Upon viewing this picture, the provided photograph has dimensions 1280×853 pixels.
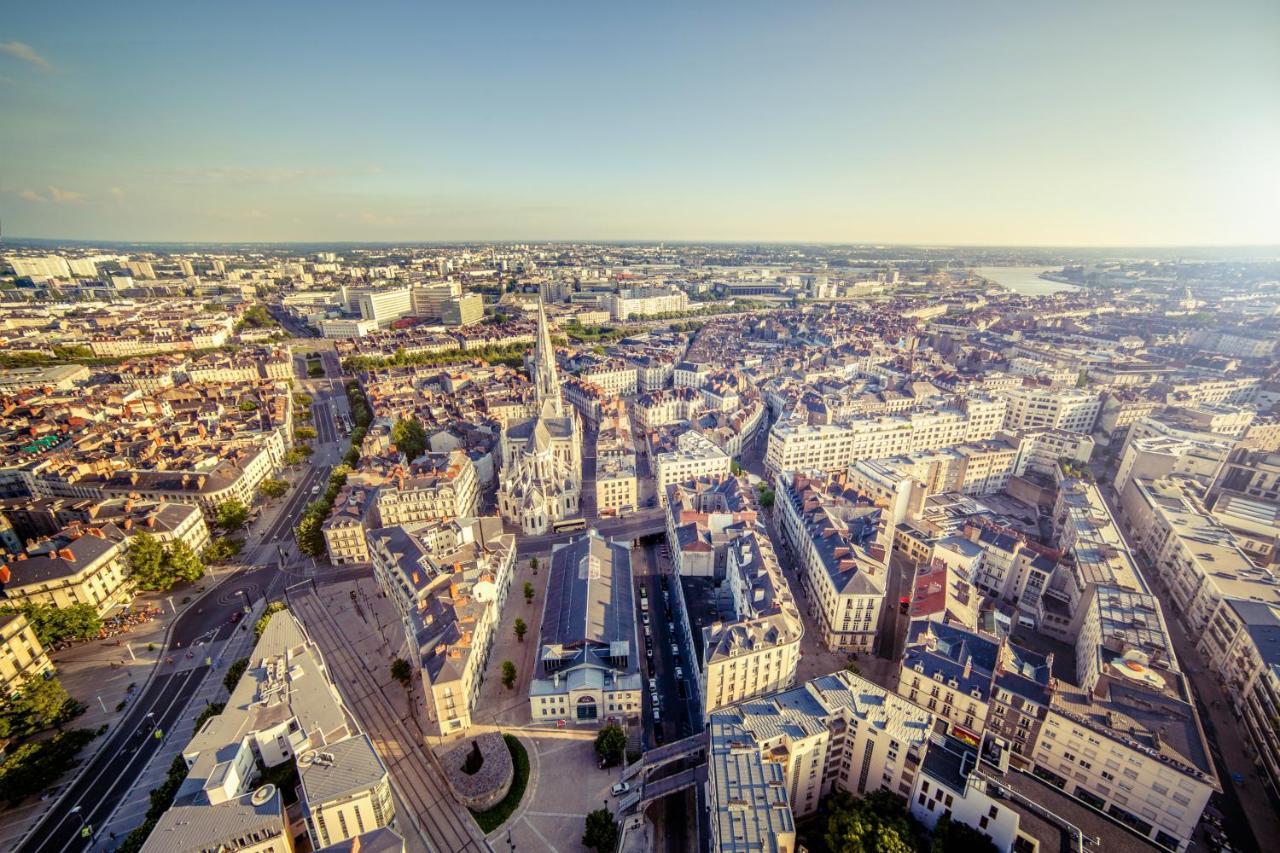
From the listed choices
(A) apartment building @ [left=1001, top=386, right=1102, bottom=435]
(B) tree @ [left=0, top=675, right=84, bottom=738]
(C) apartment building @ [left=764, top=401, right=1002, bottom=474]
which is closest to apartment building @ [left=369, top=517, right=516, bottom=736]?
(B) tree @ [left=0, top=675, right=84, bottom=738]

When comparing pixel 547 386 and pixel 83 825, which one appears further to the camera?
pixel 547 386

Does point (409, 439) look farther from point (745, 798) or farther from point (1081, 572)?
point (1081, 572)

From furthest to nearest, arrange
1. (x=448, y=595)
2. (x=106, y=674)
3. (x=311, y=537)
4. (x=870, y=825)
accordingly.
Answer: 1. (x=311, y=537)
2. (x=448, y=595)
3. (x=106, y=674)
4. (x=870, y=825)

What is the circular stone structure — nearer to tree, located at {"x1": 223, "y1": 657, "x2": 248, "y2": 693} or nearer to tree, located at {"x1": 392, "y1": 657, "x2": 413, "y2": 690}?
tree, located at {"x1": 392, "y1": 657, "x2": 413, "y2": 690}

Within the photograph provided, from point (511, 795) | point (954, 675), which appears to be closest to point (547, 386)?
point (511, 795)

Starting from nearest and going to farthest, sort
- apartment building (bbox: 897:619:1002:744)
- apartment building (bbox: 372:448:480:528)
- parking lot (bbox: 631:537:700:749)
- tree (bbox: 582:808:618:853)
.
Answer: tree (bbox: 582:808:618:853)
apartment building (bbox: 897:619:1002:744)
parking lot (bbox: 631:537:700:749)
apartment building (bbox: 372:448:480:528)

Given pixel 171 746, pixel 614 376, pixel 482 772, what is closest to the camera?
pixel 482 772
